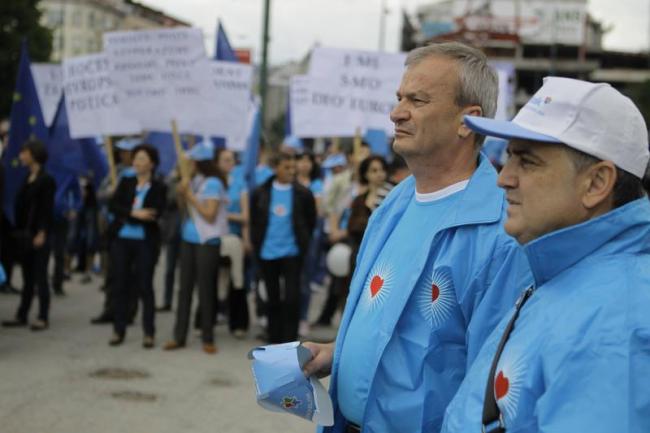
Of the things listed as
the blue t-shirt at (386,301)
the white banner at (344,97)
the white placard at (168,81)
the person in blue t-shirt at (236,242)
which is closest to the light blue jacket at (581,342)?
the blue t-shirt at (386,301)

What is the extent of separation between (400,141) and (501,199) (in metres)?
0.41

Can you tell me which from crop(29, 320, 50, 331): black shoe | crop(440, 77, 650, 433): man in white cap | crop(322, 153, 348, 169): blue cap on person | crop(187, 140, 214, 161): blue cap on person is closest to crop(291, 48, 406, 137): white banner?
crop(322, 153, 348, 169): blue cap on person

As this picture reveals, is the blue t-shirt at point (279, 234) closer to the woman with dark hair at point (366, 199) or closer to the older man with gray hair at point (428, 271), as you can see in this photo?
the woman with dark hair at point (366, 199)

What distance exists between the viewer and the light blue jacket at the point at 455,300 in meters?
2.45

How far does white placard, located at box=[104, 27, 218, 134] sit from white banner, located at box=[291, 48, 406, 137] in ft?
5.23

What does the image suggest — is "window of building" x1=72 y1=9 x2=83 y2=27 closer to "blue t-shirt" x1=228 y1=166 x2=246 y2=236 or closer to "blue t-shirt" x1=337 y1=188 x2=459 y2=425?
"blue t-shirt" x1=228 y1=166 x2=246 y2=236

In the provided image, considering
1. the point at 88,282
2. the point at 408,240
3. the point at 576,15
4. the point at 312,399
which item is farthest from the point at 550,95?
the point at 576,15

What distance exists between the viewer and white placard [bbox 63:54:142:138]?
9984mm

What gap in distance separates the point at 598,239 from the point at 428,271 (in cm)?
84

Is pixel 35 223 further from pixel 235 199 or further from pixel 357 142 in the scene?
pixel 357 142

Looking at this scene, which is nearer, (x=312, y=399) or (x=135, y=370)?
(x=312, y=399)

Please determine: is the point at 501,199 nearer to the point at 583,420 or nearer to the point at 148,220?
the point at 583,420

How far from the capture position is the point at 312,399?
2783 millimetres

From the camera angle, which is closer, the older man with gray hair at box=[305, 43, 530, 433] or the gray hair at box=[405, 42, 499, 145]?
the older man with gray hair at box=[305, 43, 530, 433]
